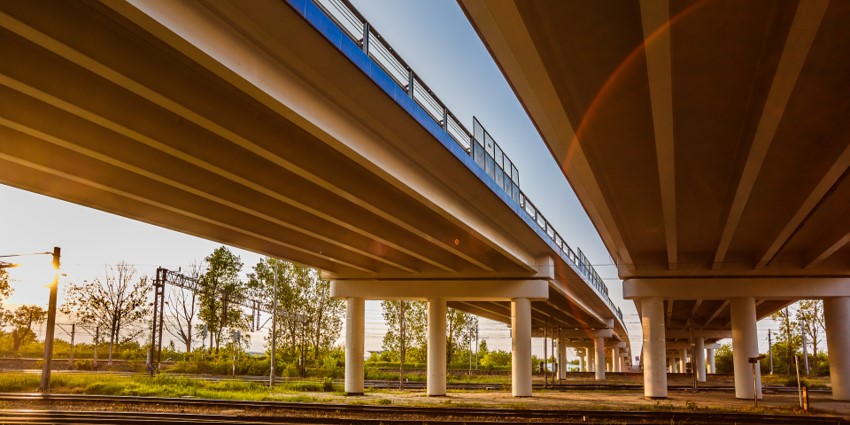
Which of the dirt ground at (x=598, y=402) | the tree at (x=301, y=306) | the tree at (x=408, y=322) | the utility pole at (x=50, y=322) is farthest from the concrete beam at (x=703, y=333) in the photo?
the utility pole at (x=50, y=322)

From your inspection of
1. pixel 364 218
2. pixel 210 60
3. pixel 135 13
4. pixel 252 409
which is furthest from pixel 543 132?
pixel 252 409

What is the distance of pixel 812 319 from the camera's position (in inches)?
2955

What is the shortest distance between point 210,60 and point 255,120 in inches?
164

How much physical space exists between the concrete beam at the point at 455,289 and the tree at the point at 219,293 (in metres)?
29.7

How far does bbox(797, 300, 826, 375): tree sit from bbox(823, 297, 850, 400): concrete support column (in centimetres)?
4330

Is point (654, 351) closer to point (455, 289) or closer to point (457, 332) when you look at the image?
point (455, 289)

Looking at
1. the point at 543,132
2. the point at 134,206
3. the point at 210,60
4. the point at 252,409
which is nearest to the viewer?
the point at 210,60

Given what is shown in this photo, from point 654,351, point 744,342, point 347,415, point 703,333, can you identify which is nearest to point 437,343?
point 654,351

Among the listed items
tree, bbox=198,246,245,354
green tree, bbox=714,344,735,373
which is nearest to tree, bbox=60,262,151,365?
tree, bbox=198,246,245,354

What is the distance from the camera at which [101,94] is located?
42.1ft

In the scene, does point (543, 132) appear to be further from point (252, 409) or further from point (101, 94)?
point (252, 409)

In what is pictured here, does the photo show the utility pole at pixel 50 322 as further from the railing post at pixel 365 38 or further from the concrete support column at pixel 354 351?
the railing post at pixel 365 38

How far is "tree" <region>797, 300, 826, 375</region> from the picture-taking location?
73375 millimetres

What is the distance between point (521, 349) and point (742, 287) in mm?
11089
